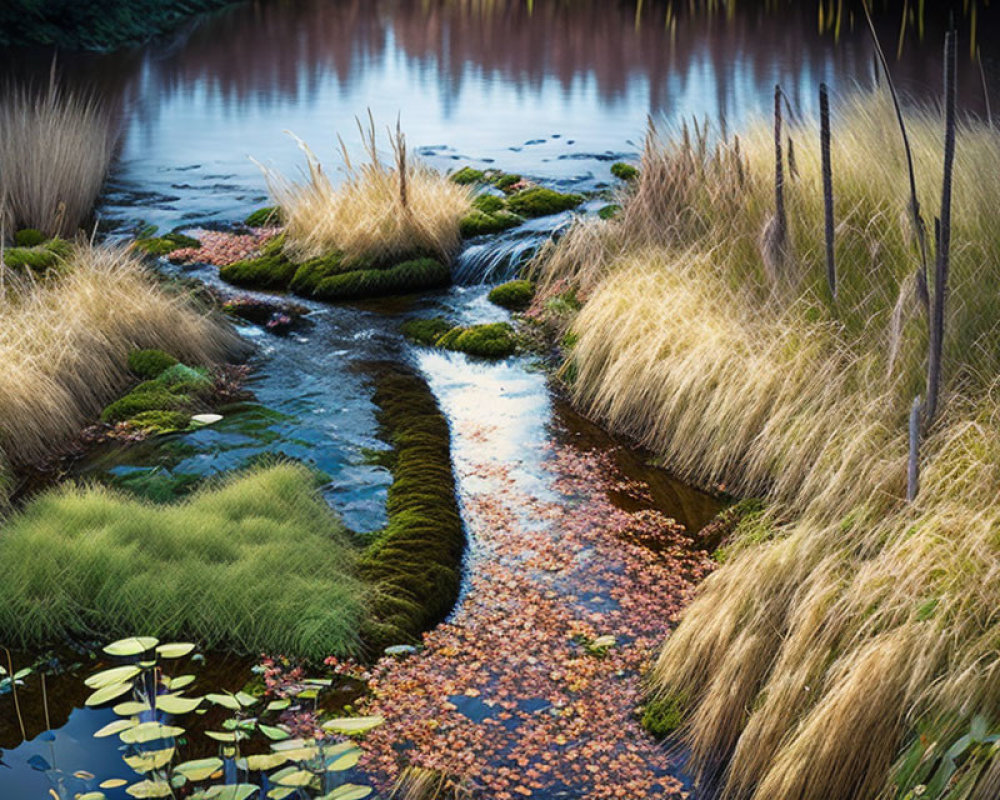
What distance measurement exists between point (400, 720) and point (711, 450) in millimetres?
2219

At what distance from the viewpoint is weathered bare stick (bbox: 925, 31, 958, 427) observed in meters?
3.63

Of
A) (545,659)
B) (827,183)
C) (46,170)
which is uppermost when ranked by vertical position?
(827,183)

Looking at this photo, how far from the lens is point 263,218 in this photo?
10164 mm

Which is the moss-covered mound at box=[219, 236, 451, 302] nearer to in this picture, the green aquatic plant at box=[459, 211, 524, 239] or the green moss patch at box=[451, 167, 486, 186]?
the green aquatic plant at box=[459, 211, 524, 239]

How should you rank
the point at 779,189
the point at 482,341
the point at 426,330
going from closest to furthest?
the point at 779,189
the point at 482,341
the point at 426,330

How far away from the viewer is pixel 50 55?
1862 cm

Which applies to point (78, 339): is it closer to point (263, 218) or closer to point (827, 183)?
point (827, 183)

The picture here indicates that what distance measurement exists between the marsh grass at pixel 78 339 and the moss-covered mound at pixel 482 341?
1314 millimetres

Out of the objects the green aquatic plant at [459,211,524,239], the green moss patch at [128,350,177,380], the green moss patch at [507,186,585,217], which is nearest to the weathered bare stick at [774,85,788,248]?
the green moss patch at [128,350,177,380]

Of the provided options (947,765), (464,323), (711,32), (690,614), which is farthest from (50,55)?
(947,765)

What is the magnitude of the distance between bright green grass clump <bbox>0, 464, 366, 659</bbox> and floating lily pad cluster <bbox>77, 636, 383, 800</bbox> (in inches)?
10.4

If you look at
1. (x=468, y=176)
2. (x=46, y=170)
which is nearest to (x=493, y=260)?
(x=468, y=176)

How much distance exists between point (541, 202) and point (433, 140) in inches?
166

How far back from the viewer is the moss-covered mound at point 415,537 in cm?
418
